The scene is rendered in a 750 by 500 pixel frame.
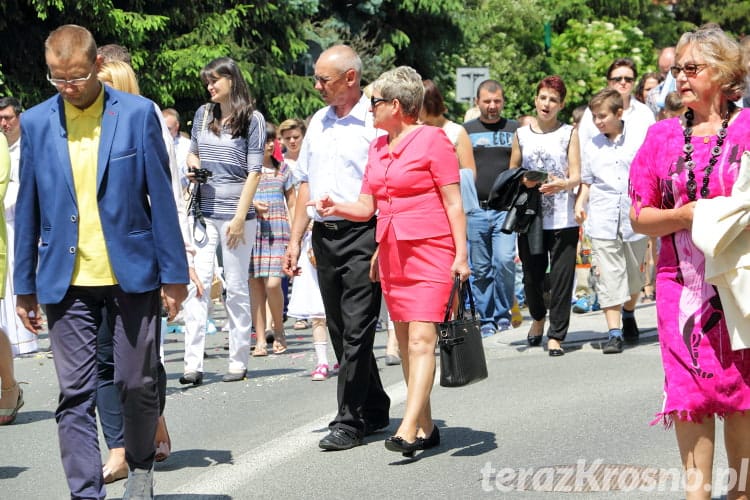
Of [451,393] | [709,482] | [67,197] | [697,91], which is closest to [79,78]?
[67,197]

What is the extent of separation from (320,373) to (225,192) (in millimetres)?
1546

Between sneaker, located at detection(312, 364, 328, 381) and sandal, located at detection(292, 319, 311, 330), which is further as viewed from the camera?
sandal, located at detection(292, 319, 311, 330)

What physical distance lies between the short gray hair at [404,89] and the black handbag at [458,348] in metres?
0.96

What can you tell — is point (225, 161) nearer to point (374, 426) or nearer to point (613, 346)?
point (374, 426)

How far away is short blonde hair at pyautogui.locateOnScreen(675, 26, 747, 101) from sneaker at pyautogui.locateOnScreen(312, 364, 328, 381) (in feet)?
17.5

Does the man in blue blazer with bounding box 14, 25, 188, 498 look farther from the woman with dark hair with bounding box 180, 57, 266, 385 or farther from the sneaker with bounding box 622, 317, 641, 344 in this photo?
the sneaker with bounding box 622, 317, 641, 344

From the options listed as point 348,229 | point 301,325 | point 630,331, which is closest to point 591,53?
point 301,325

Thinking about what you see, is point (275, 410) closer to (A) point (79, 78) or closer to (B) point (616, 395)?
(B) point (616, 395)

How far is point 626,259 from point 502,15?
41.9 meters

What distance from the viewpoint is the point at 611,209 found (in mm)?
10719

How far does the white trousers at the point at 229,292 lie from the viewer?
9.74m

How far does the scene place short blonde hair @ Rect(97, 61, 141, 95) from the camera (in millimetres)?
6835

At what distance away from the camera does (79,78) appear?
18.2 feet

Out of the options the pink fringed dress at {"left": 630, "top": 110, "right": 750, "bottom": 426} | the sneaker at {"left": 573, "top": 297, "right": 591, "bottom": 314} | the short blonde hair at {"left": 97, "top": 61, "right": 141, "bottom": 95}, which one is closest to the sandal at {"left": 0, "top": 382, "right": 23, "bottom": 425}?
the short blonde hair at {"left": 97, "top": 61, "right": 141, "bottom": 95}
